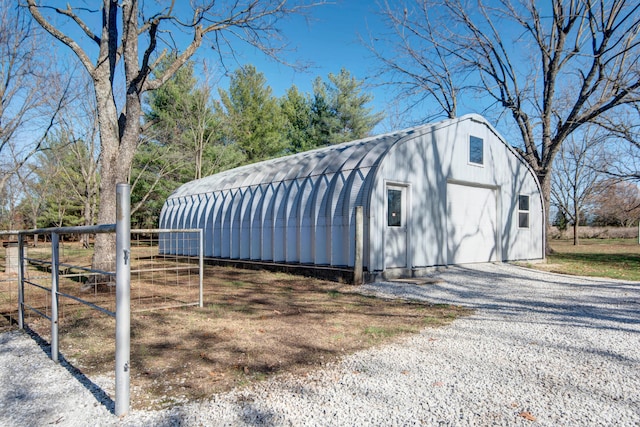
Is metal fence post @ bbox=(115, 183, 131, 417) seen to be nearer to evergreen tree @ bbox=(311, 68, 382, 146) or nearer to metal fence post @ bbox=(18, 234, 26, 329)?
metal fence post @ bbox=(18, 234, 26, 329)

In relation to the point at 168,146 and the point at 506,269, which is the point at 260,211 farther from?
the point at 168,146

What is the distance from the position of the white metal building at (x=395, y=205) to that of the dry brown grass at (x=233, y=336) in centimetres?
255

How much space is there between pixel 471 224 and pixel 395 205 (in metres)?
3.75

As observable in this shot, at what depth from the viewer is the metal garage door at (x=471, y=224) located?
1244 centimetres

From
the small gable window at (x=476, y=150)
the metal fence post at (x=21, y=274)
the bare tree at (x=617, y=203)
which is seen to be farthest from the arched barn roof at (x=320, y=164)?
the bare tree at (x=617, y=203)

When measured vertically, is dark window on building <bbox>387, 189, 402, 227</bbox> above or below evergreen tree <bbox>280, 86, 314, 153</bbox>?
below

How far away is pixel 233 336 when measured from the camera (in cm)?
522

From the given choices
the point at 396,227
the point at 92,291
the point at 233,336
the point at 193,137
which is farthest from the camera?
the point at 193,137

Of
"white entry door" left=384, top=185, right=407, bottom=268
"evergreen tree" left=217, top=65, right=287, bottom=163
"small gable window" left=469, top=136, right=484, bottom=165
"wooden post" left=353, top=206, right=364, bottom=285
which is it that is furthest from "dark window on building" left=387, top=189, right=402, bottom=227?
"evergreen tree" left=217, top=65, right=287, bottom=163

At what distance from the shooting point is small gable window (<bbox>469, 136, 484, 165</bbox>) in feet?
43.1

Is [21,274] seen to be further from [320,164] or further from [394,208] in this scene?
[320,164]

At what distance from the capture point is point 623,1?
1606 cm

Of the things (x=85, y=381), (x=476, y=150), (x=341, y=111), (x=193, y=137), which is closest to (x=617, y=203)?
(x=341, y=111)

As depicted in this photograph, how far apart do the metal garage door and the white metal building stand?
0.03m
